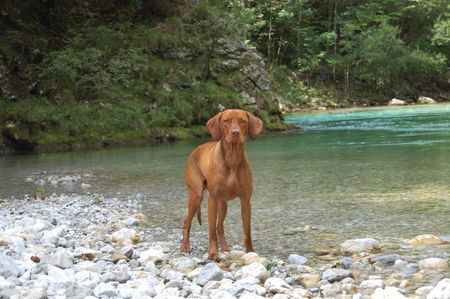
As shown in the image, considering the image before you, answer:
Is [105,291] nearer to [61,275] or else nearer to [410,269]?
[61,275]

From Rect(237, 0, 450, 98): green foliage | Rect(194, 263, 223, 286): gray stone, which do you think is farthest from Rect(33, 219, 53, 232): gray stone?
Rect(237, 0, 450, 98): green foliage

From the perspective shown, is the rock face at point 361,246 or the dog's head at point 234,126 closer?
the dog's head at point 234,126

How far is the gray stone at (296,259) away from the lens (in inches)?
174

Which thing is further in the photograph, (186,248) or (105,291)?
(186,248)

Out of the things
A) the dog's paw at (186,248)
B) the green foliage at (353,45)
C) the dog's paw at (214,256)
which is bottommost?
the dog's paw at (186,248)

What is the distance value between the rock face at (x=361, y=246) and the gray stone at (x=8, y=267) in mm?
2838

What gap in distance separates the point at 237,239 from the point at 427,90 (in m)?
→ 50.7

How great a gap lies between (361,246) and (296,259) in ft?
2.36

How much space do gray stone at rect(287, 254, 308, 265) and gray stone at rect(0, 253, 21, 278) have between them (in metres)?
2.21

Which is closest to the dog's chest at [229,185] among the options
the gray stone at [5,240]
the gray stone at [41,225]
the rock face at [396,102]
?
the gray stone at [5,240]

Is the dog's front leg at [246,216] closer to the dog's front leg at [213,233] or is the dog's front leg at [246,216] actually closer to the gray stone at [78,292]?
the dog's front leg at [213,233]

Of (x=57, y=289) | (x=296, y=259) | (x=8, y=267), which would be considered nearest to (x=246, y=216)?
(x=296, y=259)

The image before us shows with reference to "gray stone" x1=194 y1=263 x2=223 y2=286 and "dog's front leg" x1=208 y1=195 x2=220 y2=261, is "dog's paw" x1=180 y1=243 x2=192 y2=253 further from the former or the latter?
"gray stone" x1=194 y1=263 x2=223 y2=286

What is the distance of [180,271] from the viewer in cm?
429
